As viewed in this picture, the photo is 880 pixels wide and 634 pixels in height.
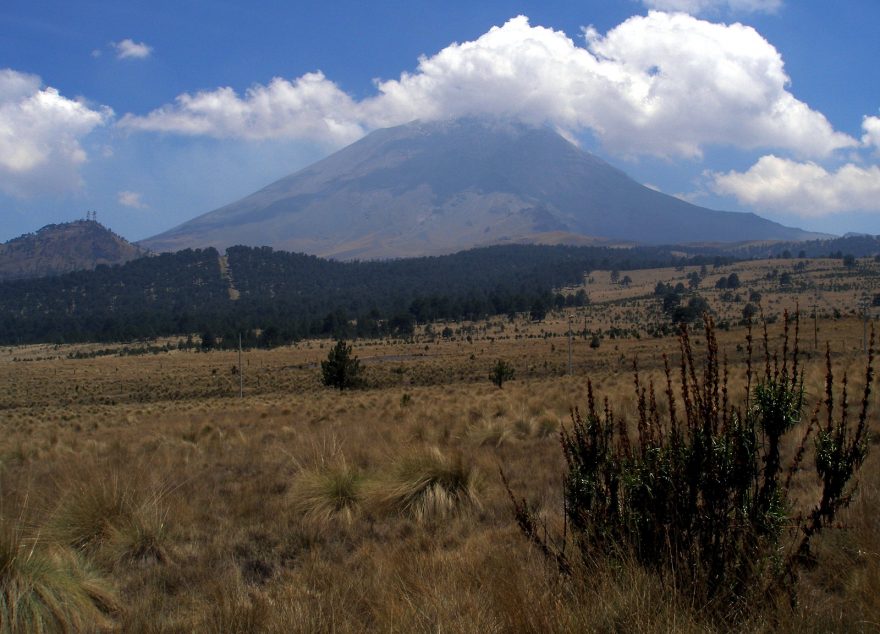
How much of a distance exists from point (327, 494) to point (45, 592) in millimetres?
3045

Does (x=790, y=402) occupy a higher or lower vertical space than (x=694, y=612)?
higher

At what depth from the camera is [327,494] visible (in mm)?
6531

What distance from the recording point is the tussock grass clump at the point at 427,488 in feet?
20.1

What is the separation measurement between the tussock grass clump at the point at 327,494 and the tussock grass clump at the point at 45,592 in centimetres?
221

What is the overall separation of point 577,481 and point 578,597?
38.4 inches

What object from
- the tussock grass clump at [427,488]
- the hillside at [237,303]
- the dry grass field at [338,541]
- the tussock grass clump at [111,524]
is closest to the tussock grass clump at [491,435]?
the dry grass field at [338,541]

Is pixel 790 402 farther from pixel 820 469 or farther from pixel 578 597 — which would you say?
pixel 578 597

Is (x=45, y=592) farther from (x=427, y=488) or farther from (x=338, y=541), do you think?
(x=427, y=488)

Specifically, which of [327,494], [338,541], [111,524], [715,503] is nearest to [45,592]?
[111,524]

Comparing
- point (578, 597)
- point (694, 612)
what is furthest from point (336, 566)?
point (694, 612)

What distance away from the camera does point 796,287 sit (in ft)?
352

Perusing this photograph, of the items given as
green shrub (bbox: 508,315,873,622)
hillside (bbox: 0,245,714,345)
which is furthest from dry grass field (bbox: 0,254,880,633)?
hillside (bbox: 0,245,714,345)

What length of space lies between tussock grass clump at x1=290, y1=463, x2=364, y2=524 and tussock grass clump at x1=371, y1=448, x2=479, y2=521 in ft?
0.96

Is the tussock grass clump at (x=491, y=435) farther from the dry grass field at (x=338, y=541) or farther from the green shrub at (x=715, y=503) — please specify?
the green shrub at (x=715, y=503)
